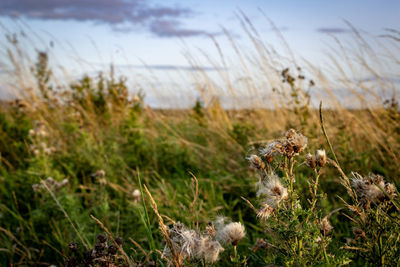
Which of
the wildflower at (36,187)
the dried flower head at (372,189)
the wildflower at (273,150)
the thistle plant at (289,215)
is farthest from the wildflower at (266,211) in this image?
the wildflower at (36,187)

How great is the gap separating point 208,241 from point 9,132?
4.68 metres

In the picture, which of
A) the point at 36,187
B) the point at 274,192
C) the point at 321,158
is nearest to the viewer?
the point at 274,192

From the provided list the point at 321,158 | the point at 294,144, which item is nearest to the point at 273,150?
the point at 294,144

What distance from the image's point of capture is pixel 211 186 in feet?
9.52

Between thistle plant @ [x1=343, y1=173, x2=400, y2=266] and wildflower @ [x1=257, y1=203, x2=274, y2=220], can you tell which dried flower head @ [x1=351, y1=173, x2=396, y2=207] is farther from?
wildflower @ [x1=257, y1=203, x2=274, y2=220]

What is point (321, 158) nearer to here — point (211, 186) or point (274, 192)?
point (274, 192)

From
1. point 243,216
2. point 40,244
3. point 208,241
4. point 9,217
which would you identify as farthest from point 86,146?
point 208,241

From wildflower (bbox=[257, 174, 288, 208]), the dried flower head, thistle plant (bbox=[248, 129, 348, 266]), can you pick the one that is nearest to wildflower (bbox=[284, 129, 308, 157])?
thistle plant (bbox=[248, 129, 348, 266])

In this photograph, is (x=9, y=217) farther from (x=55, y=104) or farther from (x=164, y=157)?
(x=55, y=104)

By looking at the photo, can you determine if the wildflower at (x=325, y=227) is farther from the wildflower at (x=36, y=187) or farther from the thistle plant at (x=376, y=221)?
the wildflower at (x=36, y=187)

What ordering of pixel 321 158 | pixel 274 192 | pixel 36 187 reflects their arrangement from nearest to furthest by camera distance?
pixel 274 192 < pixel 321 158 < pixel 36 187

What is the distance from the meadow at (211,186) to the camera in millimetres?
1072

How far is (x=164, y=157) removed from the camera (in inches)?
149

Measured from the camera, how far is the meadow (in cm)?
107
